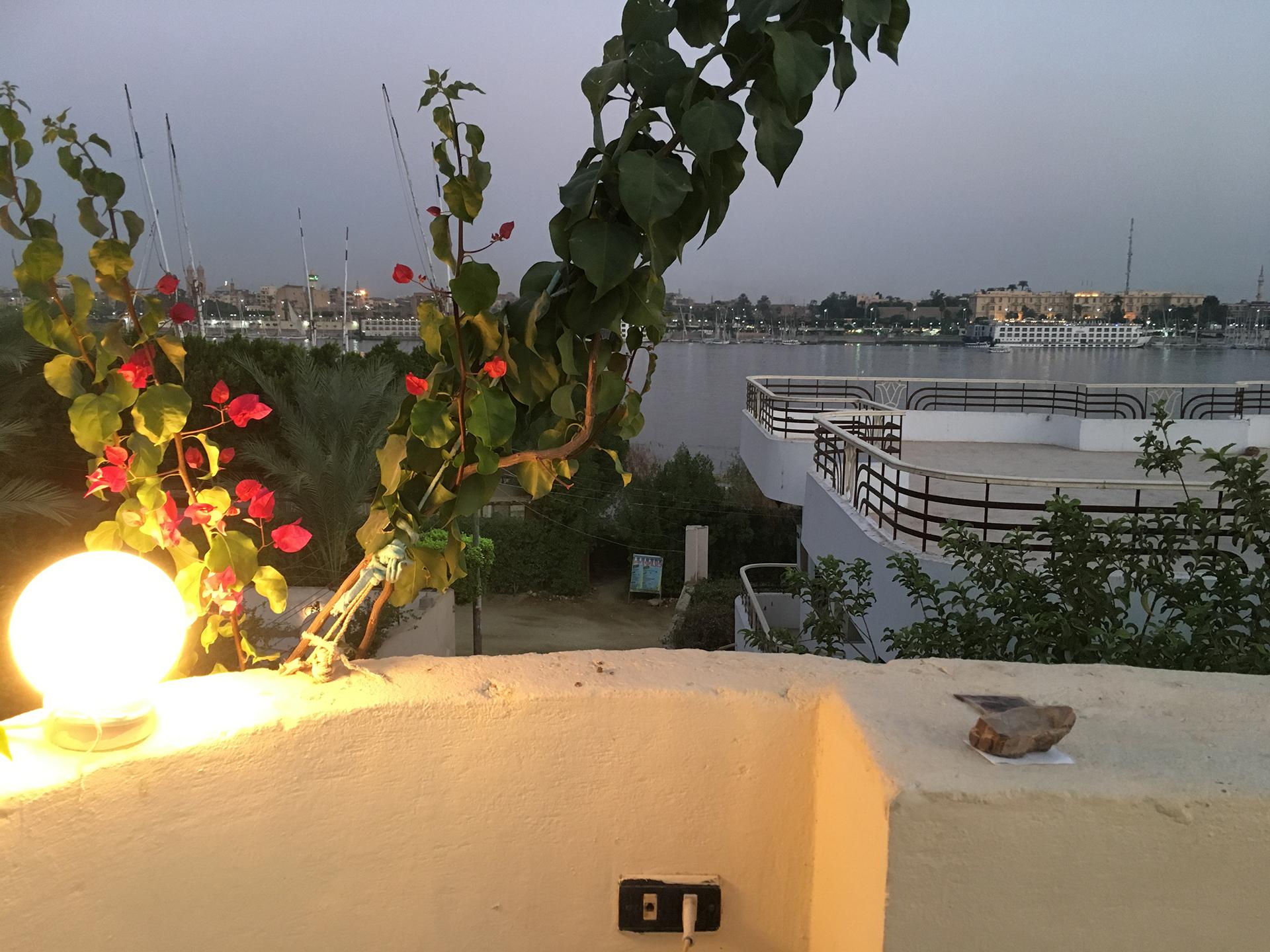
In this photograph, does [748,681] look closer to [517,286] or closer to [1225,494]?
[517,286]

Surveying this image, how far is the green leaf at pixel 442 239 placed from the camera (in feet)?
3.55

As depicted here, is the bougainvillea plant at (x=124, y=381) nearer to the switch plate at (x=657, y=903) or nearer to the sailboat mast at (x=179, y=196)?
the switch plate at (x=657, y=903)

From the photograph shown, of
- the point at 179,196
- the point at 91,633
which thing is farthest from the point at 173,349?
the point at 179,196

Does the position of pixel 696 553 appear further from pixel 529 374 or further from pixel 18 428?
pixel 529 374

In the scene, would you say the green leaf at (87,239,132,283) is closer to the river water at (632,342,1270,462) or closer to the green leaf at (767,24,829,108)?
the green leaf at (767,24,829,108)

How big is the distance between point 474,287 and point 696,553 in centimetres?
1490

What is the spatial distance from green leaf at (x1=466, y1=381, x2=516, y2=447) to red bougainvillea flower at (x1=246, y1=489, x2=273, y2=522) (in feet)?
1.15

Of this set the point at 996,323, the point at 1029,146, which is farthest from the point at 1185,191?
the point at 996,323

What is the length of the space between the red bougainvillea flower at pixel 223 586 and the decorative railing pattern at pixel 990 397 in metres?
8.64

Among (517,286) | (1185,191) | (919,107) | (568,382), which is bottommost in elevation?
(568,382)

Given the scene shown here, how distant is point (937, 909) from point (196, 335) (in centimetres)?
1079

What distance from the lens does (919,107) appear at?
221 inches

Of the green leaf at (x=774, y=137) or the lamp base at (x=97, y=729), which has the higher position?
the green leaf at (x=774, y=137)

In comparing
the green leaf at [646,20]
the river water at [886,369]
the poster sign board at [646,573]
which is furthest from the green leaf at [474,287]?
the poster sign board at [646,573]
